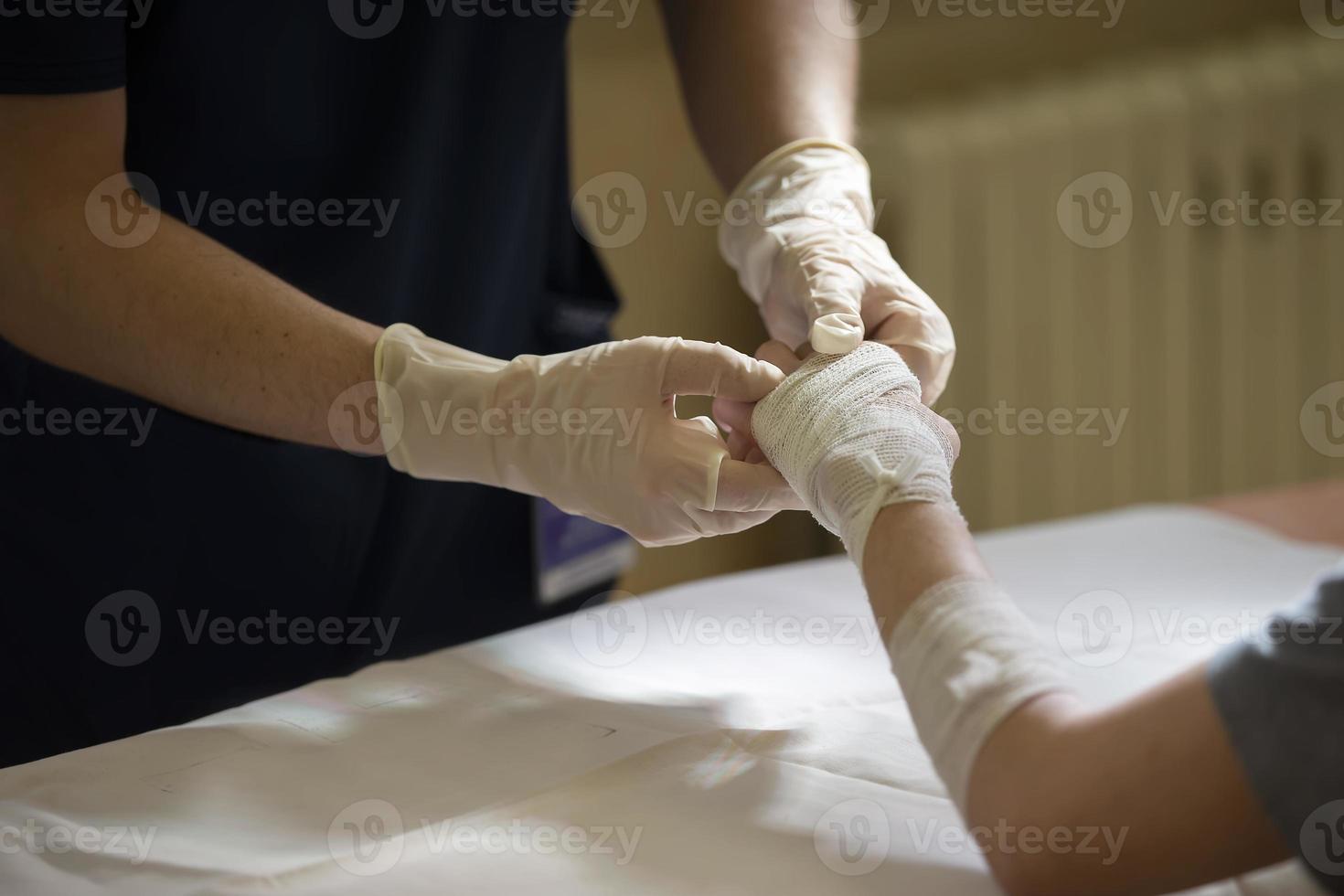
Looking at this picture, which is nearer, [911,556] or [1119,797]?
[1119,797]

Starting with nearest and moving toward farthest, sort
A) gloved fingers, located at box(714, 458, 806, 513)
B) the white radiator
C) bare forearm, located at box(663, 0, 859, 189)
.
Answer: gloved fingers, located at box(714, 458, 806, 513)
bare forearm, located at box(663, 0, 859, 189)
the white radiator

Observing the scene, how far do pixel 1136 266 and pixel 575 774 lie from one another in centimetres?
190

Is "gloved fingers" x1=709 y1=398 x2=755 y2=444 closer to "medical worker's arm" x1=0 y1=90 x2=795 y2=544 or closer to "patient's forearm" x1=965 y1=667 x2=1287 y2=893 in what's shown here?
"medical worker's arm" x1=0 y1=90 x2=795 y2=544

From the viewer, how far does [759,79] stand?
4.01ft

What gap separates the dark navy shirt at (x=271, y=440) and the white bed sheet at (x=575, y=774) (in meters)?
0.21

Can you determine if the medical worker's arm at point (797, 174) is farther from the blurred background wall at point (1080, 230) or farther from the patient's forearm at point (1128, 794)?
the blurred background wall at point (1080, 230)

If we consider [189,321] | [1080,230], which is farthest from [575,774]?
[1080,230]

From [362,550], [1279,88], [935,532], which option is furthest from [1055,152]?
[935,532]

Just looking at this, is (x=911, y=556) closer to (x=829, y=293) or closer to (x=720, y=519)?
(x=720, y=519)

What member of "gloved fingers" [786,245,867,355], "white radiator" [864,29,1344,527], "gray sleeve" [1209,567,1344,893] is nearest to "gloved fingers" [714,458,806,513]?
"gloved fingers" [786,245,867,355]

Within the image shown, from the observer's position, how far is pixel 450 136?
4.03 feet

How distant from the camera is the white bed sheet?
0.67 m

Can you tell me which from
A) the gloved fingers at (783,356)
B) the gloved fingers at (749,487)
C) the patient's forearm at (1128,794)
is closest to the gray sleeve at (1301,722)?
the patient's forearm at (1128,794)

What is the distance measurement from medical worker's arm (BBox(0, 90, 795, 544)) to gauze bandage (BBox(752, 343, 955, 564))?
33 millimetres
